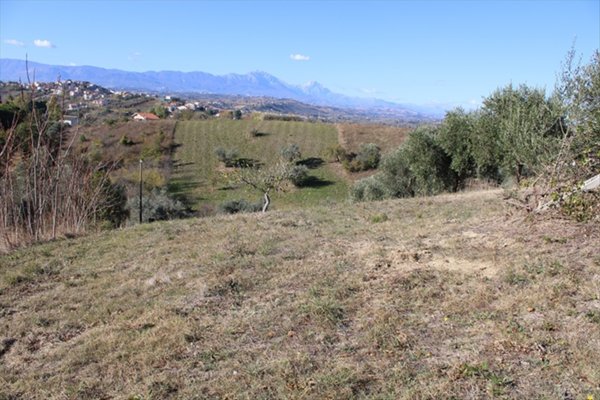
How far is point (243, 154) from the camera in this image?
52.6 m

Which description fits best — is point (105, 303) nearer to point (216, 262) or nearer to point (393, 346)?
point (216, 262)

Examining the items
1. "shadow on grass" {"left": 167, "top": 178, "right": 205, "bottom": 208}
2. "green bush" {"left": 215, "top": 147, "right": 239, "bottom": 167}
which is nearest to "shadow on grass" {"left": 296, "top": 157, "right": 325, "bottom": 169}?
"green bush" {"left": 215, "top": 147, "right": 239, "bottom": 167}

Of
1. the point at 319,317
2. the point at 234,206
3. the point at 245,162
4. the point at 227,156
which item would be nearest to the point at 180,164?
the point at 227,156

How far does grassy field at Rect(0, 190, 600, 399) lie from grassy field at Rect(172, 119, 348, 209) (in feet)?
93.0

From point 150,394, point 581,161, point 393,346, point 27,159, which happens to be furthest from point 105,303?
point 581,161

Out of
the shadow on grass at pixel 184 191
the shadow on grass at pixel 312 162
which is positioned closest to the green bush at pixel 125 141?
the shadow on grass at pixel 184 191

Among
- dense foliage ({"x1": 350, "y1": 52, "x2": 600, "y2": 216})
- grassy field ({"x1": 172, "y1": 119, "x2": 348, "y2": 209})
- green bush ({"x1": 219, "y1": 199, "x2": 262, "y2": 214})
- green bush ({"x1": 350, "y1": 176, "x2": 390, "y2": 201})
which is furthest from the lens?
→ grassy field ({"x1": 172, "y1": 119, "x2": 348, "y2": 209})

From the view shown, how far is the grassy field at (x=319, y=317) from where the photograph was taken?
11.7 feet

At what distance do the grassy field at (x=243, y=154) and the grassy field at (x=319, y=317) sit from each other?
93.0 ft

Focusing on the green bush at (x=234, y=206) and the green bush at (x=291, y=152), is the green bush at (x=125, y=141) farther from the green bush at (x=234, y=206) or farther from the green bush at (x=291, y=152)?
the green bush at (x=234, y=206)

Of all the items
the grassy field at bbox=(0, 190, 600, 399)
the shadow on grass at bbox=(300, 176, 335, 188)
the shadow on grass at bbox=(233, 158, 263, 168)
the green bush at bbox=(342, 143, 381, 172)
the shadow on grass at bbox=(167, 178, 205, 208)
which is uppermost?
the grassy field at bbox=(0, 190, 600, 399)

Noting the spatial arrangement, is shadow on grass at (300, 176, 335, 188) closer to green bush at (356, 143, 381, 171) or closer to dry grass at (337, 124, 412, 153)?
green bush at (356, 143, 381, 171)

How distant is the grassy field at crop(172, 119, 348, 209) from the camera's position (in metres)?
40.4

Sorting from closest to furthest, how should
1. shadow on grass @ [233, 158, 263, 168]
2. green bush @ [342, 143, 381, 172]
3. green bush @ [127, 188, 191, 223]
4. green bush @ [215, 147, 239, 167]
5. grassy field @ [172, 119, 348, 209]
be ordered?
green bush @ [127, 188, 191, 223]
grassy field @ [172, 119, 348, 209]
shadow on grass @ [233, 158, 263, 168]
green bush @ [342, 143, 381, 172]
green bush @ [215, 147, 239, 167]
